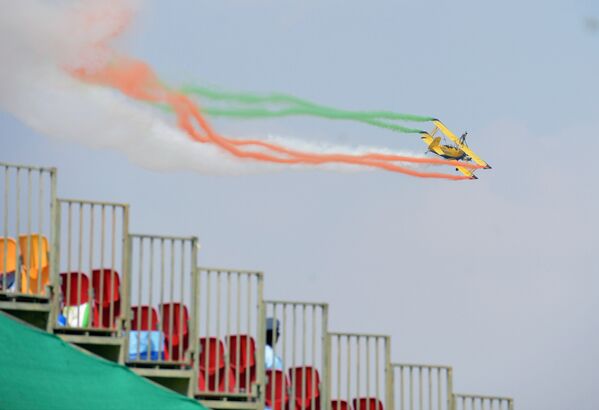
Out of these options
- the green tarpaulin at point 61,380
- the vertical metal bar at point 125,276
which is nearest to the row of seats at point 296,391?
the green tarpaulin at point 61,380

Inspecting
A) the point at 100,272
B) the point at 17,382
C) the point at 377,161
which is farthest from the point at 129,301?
the point at 377,161

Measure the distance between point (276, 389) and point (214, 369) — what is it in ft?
3.53

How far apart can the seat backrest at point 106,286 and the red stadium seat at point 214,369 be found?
1.61 m

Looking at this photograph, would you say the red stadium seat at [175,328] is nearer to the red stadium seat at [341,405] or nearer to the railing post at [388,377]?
the red stadium seat at [341,405]

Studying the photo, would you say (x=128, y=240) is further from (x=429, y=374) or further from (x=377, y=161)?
(x=377, y=161)

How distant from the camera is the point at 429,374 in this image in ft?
109

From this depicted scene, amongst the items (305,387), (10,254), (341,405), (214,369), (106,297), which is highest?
(10,254)

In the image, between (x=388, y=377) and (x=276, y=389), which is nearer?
(x=276, y=389)

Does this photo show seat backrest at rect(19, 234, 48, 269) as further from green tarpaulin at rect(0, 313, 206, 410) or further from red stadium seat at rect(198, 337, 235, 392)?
red stadium seat at rect(198, 337, 235, 392)

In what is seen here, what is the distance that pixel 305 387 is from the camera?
3189cm

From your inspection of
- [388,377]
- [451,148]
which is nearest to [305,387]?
[388,377]

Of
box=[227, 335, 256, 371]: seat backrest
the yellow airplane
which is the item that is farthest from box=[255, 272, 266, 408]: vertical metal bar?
the yellow airplane

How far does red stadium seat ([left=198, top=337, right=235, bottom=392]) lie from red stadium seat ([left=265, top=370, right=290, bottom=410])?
1.94 ft

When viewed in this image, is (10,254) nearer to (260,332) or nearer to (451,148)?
(260,332)
